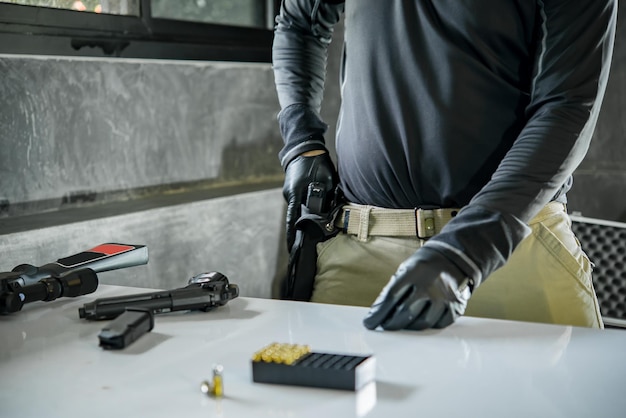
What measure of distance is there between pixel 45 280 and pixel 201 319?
270mm

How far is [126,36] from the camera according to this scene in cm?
227

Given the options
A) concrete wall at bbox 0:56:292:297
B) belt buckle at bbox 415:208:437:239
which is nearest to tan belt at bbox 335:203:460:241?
belt buckle at bbox 415:208:437:239

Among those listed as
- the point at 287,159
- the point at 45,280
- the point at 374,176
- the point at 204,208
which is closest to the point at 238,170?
the point at 204,208

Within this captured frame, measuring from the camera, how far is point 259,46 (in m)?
2.77

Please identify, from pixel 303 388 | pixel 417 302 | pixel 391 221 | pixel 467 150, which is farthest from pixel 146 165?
pixel 303 388

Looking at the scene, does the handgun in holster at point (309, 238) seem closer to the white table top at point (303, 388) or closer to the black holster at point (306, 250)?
the black holster at point (306, 250)

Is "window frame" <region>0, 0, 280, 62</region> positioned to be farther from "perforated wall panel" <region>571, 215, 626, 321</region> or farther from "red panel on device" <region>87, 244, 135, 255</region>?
"perforated wall panel" <region>571, 215, 626, 321</region>

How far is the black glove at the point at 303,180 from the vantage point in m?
1.64

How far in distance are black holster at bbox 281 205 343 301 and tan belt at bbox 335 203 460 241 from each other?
3cm

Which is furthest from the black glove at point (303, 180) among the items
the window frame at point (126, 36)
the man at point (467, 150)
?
the window frame at point (126, 36)

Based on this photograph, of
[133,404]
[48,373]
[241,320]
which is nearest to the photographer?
[133,404]

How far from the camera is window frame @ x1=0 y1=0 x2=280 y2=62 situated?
1.97 meters

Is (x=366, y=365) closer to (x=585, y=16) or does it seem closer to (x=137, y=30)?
(x=585, y=16)

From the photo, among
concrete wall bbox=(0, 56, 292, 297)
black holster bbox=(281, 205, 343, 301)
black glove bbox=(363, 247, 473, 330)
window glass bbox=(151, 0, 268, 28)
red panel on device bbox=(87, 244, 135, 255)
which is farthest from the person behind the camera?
window glass bbox=(151, 0, 268, 28)
